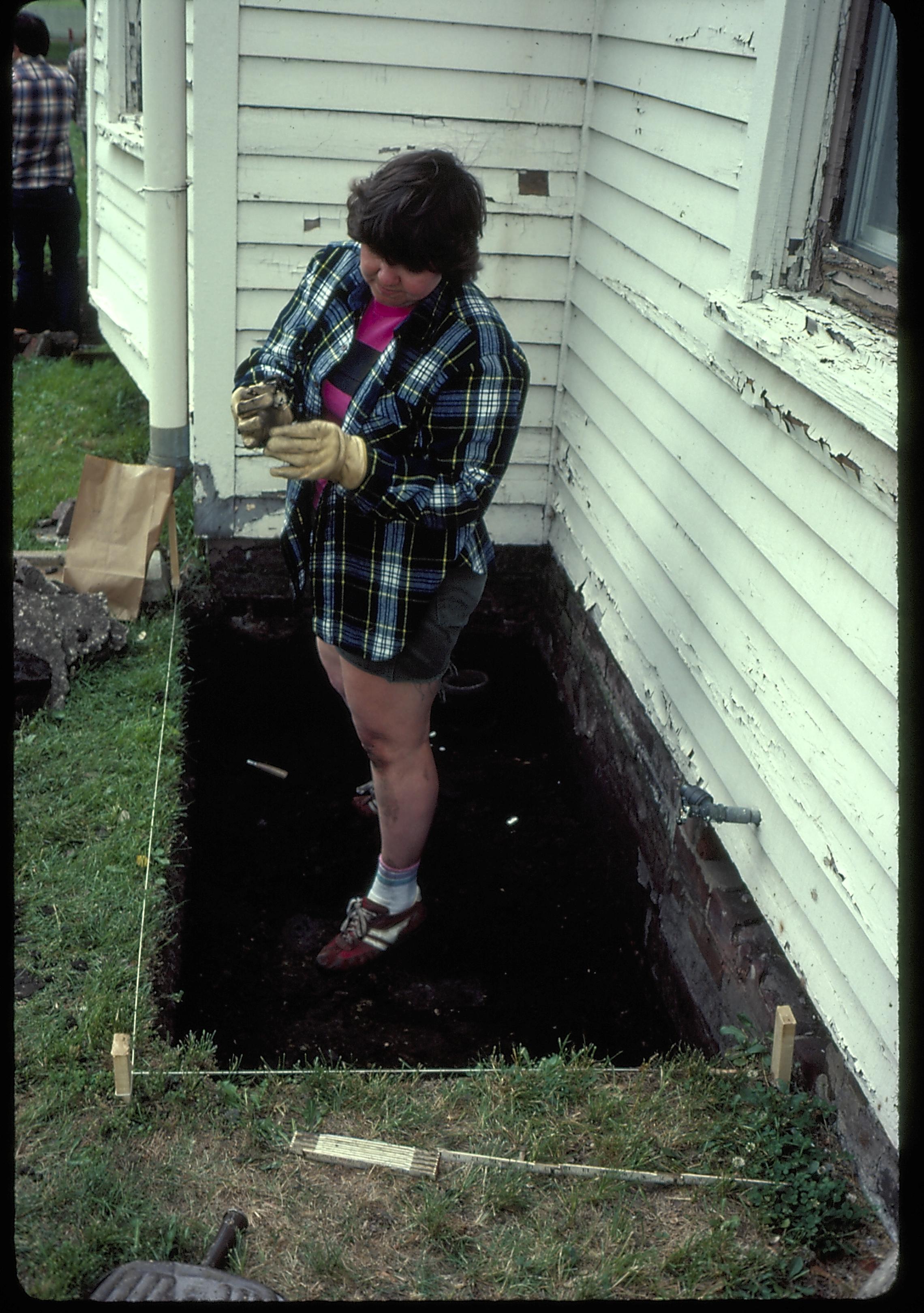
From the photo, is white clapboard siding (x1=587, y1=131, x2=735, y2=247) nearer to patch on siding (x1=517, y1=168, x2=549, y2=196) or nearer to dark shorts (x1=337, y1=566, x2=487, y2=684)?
patch on siding (x1=517, y1=168, x2=549, y2=196)

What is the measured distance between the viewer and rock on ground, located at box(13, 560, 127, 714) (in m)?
4.12

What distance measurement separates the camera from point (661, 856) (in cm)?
356

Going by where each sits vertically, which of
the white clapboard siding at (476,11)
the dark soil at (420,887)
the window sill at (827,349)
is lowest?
the dark soil at (420,887)

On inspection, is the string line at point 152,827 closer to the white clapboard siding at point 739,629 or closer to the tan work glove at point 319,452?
the tan work glove at point 319,452

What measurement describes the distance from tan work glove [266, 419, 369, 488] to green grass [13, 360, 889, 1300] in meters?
1.31

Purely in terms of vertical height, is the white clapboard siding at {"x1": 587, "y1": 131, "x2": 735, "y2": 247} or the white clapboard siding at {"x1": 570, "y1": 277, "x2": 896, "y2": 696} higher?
the white clapboard siding at {"x1": 587, "y1": 131, "x2": 735, "y2": 247}

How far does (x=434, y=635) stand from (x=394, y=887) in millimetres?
805

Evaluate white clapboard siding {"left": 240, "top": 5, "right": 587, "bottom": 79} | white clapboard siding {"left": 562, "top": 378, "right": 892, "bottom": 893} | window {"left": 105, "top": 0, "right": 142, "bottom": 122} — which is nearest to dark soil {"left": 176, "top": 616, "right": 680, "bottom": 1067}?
white clapboard siding {"left": 562, "top": 378, "right": 892, "bottom": 893}

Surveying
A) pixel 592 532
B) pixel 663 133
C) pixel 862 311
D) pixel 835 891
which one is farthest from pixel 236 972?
pixel 663 133

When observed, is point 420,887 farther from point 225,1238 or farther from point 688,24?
point 688,24

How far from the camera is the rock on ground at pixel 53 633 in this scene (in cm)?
412

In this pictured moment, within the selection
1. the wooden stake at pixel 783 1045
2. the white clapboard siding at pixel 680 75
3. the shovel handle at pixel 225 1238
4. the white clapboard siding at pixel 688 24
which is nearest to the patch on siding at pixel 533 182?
the white clapboard siding at pixel 680 75

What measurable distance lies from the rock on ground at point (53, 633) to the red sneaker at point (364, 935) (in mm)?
1387

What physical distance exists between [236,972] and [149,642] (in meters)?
1.63
